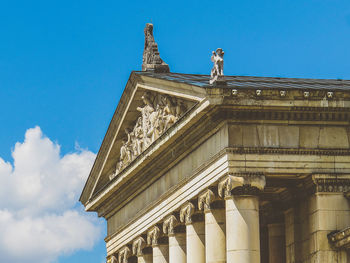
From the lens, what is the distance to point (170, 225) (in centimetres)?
6725

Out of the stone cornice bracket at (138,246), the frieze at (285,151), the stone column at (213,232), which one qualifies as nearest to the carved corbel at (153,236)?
the stone cornice bracket at (138,246)

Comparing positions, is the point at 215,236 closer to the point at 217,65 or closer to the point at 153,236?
the point at 217,65

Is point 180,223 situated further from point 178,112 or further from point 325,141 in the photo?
point 325,141

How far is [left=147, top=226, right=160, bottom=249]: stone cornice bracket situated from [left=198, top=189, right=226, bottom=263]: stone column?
9.30m

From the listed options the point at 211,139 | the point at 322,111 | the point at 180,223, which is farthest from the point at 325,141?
the point at 180,223

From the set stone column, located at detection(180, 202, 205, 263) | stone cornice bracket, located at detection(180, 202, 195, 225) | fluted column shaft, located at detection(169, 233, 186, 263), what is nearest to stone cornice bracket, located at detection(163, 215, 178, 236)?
fluted column shaft, located at detection(169, 233, 186, 263)

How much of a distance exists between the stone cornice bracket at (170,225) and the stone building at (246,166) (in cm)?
5

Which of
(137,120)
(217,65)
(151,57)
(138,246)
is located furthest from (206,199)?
(151,57)

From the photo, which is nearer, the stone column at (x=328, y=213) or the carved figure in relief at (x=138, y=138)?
the stone column at (x=328, y=213)

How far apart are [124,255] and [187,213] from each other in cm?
1472

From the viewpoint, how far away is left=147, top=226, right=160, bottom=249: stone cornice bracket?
70500 mm

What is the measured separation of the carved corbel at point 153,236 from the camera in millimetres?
70500

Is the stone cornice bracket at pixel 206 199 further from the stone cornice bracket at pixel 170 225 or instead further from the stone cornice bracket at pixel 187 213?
the stone cornice bracket at pixel 170 225

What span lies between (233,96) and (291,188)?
6341mm
